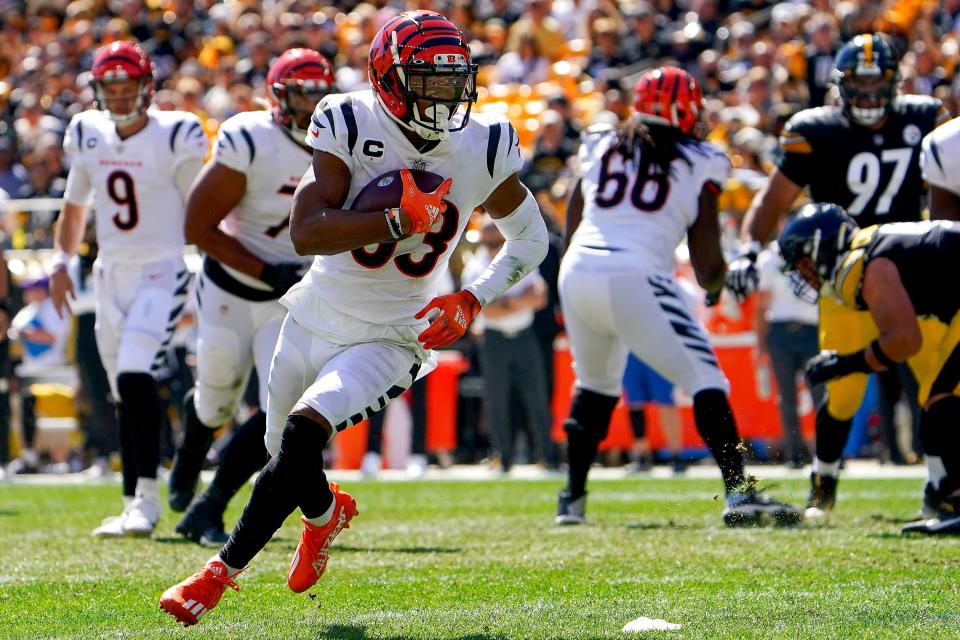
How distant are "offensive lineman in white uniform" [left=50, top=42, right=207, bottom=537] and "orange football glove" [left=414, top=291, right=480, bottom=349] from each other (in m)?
2.56

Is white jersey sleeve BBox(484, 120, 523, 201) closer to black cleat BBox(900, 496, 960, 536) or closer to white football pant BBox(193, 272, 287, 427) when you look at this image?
white football pant BBox(193, 272, 287, 427)

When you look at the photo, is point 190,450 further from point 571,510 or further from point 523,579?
point 523,579

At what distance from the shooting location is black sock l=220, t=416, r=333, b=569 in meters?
4.16

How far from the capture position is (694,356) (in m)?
6.38

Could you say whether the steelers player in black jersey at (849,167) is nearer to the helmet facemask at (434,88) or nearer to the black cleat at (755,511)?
the black cleat at (755,511)

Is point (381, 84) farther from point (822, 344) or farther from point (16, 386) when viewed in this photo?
point (16, 386)

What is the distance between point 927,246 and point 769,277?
476 cm

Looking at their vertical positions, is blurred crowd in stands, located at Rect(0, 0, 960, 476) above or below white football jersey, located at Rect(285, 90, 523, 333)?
above

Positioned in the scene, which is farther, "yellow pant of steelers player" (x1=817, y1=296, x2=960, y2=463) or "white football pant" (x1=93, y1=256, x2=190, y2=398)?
"white football pant" (x1=93, y1=256, x2=190, y2=398)

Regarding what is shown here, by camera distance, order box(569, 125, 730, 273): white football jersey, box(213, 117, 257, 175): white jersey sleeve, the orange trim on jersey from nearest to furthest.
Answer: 1. box(213, 117, 257, 175): white jersey sleeve
2. box(569, 125, 730, 273): white football jersey
3. the orange trim on jersey

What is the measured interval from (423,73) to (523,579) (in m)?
1.74

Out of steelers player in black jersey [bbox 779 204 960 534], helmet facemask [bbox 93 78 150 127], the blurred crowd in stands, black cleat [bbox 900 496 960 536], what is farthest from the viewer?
the blurred crowd in stands

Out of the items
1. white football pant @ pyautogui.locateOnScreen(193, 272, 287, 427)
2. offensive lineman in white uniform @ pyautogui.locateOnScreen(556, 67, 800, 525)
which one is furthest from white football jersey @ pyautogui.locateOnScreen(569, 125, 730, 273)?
white football pant @ pyautogui.locateOnScreen(193, 272, 287, 427)

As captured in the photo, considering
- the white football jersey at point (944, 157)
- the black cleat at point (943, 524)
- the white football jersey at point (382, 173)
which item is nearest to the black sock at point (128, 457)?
the white football jersey at point (382, 173)
